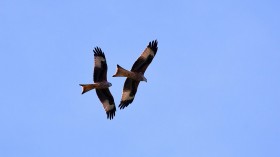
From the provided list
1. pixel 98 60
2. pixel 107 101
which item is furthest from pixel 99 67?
pixel 107 101

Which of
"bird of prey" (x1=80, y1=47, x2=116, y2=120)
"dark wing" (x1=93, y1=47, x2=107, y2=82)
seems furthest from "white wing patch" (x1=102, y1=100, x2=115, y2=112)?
"dark wing" (x1=93, y1=47, x2=107, y2=82)

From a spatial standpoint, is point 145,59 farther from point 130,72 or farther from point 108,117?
point 108,117

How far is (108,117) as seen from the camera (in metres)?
28.0

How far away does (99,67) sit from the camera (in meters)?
26.8

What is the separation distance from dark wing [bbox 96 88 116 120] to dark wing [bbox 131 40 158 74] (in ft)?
5.14

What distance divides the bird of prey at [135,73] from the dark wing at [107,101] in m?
0.41

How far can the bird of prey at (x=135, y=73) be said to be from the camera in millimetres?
26531

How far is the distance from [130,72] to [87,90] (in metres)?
1.89

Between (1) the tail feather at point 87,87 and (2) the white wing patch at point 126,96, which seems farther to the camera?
(2) the white wing patch at point 126,96

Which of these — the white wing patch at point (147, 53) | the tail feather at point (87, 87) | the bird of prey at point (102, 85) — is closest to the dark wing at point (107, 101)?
the bird of prey at point (102, 85)

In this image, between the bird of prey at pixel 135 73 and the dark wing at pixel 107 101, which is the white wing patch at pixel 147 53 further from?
the dark wing at pixel 107 101

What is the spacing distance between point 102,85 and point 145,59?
6.99 ft

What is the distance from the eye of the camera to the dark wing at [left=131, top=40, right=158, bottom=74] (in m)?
26.8

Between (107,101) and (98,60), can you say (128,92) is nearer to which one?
(107,101)
